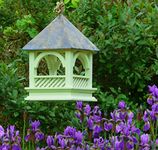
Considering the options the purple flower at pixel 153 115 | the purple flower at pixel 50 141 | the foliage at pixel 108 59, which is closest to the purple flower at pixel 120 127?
the purple flower at pixel 153 115

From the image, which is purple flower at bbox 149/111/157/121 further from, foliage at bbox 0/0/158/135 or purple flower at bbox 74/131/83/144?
foliage at bbox 0/0/158/135

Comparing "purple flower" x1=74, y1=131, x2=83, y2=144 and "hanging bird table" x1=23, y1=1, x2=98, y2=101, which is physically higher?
"hanging bird table" x1=23, y1=1, x2=98, y2=101

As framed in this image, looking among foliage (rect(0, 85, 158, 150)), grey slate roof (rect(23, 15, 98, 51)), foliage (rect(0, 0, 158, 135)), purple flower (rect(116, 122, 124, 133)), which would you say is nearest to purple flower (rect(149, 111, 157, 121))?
foliage (rect(0, 85, 158, 150))

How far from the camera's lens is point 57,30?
14.1ft

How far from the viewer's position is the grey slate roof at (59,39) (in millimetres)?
4234

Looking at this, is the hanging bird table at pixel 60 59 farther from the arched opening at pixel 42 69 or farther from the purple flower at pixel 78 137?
the arched opening at pixel 42 69

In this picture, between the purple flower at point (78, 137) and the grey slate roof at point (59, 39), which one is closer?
the purple flower at point (78, 137)

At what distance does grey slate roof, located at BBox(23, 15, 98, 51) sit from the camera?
167 inches

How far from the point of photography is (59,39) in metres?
4.25

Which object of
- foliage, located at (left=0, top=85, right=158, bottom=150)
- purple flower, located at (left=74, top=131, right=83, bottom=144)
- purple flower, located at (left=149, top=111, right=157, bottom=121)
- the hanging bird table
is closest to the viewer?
foliage, located at (left=0, top=85, right=158, bottom=150)

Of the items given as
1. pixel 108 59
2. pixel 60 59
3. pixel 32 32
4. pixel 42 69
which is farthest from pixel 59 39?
pixel 42 69

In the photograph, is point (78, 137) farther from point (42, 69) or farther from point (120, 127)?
point (42, 69)

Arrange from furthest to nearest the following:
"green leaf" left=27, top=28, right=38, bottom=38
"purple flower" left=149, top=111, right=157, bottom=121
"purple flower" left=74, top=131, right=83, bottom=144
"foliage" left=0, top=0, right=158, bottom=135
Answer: "green leaf" left=27, top=28, right=38, bottom=38 < "foliage" left=0, top=0, right=158, bottom=135 < "purple flower" left=74, top=131, right=83, bottom=144 < "purple flower" left=149, top=111, right=157, bottom=121

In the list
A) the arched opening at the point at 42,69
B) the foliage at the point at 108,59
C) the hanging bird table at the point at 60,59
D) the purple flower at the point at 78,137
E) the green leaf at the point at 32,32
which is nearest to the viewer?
the purple flower at the point at 78,137
